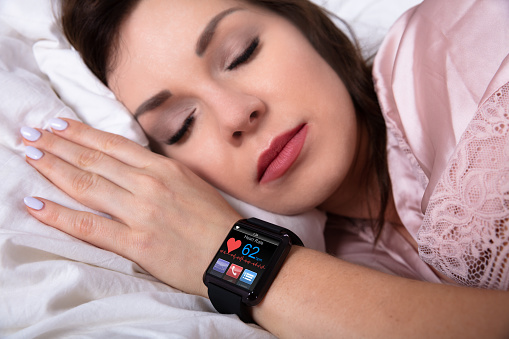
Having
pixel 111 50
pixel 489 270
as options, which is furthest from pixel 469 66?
pixel 111 50

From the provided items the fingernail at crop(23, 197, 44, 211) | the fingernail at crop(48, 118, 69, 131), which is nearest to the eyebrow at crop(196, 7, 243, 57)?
the fingernail at crop(48, 118, 69, 131)

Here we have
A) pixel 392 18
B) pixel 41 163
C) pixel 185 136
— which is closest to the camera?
pixel 41 163

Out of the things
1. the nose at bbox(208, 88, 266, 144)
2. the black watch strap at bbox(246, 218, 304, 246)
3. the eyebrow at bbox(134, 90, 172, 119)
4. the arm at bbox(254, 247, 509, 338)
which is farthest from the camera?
the eyebrow at bbox(134, 90, 172, 119)

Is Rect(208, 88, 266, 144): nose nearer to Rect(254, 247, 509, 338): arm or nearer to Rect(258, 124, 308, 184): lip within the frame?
Rect(258, 124, 308, 184): lip

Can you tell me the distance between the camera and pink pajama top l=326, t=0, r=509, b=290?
700 mm

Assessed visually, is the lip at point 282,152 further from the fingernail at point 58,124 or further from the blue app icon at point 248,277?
the fingernail at point 58,124

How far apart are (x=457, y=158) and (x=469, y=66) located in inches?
11.2

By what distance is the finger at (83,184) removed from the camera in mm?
965

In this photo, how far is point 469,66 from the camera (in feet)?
2.98

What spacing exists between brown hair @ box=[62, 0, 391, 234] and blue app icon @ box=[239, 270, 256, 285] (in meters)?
0.60

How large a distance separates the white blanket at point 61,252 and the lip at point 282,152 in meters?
0.14

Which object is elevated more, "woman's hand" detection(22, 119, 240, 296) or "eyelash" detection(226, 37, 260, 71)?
"eyelash" detection(226, 37, 260, 71)

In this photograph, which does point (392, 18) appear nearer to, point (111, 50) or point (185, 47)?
point (185, 47)

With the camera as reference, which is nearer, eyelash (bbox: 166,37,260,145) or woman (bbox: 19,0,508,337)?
woman (bbox: 19,0,508,337)
